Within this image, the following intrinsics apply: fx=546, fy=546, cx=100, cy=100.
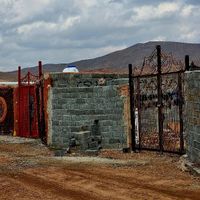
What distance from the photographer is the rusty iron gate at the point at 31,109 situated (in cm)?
2068

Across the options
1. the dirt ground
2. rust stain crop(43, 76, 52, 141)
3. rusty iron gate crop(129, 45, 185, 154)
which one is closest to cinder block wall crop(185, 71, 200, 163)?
the dirt ground

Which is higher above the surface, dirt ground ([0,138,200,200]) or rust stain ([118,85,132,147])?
rust stain ([118,85,132,147])

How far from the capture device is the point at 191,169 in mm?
11461

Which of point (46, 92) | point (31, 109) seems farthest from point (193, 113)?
point (31, 109)

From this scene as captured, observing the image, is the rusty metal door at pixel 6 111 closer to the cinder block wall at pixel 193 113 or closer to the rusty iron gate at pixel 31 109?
the rusty iron gate at pixel 31 109

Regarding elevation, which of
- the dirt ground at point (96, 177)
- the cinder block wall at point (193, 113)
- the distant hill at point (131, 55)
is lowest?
the dirt ground at point (96, 177)

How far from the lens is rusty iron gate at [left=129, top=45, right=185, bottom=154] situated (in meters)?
14.2

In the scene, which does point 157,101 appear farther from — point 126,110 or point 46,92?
point 46,92

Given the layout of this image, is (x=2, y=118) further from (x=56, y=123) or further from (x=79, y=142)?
(x=79, y=142)

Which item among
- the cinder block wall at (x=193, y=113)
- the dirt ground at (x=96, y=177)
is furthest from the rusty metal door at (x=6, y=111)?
the cinder block wall at (x=193, y=113)

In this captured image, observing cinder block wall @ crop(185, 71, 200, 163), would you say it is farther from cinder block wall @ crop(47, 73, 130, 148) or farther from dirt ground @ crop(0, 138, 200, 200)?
cinder block wall @ crop(47, 73, 130, 148)

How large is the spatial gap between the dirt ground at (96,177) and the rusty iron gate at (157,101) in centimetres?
69

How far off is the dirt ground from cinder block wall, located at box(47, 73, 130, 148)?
168 cm

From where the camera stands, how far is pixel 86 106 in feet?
57.7
